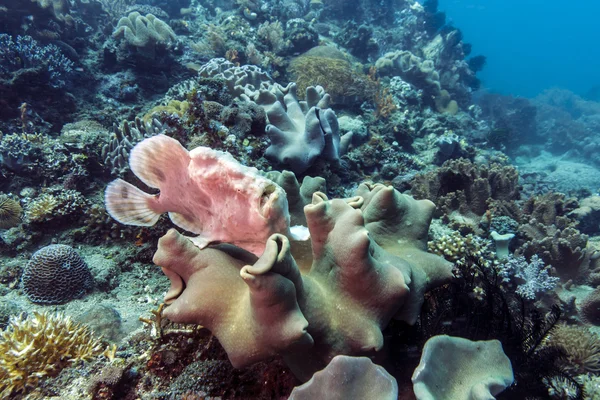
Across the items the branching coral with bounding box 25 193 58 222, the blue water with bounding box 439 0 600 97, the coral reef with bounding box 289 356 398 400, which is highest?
the blue water with bounding box 439 0 600 97

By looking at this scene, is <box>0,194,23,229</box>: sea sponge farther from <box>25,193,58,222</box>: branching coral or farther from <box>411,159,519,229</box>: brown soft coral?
<box>411,159,519,229</box>: brown soft coral

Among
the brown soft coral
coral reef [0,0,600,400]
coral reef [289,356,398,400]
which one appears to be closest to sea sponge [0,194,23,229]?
coral reef [0,0,600,400]

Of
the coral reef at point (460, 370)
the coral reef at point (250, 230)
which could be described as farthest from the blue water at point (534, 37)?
the coral reef at point (460, 370)

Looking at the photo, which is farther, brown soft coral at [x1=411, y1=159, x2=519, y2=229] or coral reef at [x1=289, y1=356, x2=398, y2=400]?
brown soft coral at [x1=411, y1=159, x2=519, y2=229]

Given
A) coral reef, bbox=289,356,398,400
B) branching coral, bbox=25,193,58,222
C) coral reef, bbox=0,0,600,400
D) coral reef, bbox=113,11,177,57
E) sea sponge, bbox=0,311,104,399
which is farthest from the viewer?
coral reef, bbox=113,11,177,57

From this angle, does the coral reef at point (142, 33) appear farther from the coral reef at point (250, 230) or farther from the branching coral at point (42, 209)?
the branching coral at point (42, 209)

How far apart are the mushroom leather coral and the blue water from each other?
80686 mm

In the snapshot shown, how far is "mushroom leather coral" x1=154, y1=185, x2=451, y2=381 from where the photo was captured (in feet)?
5.01

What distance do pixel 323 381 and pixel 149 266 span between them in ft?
9.93

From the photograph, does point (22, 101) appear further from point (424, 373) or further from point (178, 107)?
point (424, 373)

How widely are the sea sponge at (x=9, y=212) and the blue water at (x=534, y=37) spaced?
81.6 m

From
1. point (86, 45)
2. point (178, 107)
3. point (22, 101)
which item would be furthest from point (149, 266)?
point (86, 45)

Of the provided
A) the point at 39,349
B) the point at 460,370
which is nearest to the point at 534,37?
the point at 460,370

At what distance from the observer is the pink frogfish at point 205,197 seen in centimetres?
184
